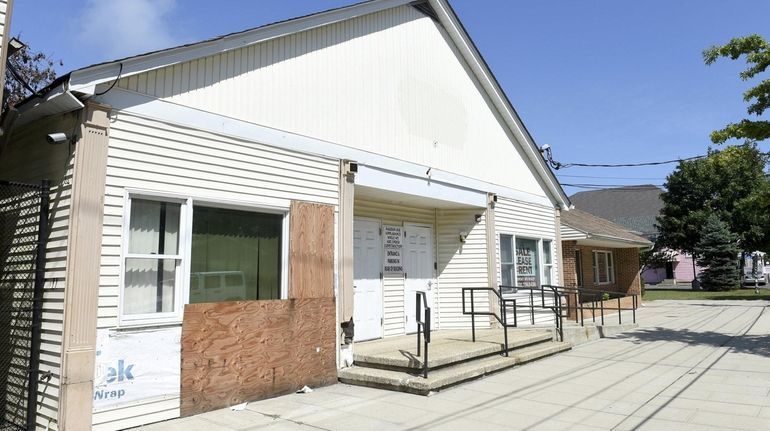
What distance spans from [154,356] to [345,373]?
2851 millimetres

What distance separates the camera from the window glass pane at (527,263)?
13.0 meters

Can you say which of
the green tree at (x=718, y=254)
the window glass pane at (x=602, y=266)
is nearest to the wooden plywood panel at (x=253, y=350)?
the window glass pane at (x=602, y=266)

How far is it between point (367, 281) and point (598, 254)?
1536 cm

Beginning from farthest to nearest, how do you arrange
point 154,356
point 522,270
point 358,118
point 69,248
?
point 522,270 < point 358,118 < point 154,356 < point 69,248

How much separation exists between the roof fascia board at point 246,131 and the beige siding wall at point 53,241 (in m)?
0.61

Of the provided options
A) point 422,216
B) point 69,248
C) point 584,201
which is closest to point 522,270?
point 422,216

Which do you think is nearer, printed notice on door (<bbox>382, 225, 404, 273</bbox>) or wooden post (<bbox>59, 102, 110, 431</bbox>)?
wooden post (<bbox>59, 102, 110, 431</bbox>)

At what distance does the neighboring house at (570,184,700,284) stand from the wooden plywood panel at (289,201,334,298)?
5161 cm

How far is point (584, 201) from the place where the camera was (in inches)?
2479

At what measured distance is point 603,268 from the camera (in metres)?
22.6

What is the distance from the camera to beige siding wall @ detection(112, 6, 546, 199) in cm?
689

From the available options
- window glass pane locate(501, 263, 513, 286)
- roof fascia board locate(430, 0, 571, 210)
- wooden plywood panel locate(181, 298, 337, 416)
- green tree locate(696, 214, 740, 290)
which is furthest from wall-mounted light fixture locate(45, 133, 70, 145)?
green tree locate(696, 214, 740, 290)

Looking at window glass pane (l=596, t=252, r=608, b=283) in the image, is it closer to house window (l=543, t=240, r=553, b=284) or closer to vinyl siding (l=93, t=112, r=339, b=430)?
house window (l=543, t=240, r=553, b=284)

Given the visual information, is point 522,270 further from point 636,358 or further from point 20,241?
point 20,241
